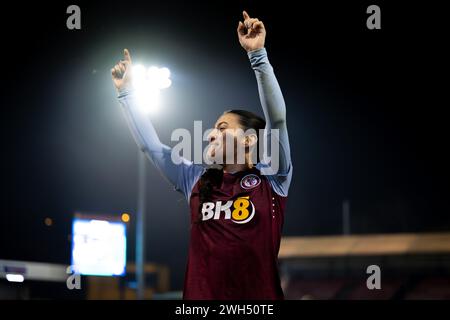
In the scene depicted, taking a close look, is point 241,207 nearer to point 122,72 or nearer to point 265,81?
point 265,81

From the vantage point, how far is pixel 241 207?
10.6 feet

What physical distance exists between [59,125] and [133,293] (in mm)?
4848

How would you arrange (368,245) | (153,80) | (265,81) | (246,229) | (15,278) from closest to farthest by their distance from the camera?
(265,81)
(246,229)
(153,80)
(15,278)
(368,245)

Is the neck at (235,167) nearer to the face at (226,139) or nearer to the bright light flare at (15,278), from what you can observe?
the face at (226,139)

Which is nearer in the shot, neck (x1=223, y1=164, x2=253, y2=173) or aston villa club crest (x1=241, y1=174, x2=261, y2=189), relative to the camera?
aston villa club crest (x1=241, y1=174, x2=261, y2=189)

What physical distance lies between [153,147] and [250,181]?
0.58 metres

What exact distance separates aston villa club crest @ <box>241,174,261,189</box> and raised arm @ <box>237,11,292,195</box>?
21 cm

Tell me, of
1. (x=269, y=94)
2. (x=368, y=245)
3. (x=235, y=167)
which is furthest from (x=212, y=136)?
(x=368, y=245)

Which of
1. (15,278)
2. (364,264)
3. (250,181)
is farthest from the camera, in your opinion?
Answer: (364,264)

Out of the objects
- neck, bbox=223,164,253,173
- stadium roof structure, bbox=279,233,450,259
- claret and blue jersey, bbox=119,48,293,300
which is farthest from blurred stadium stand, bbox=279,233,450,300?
claret and blue jersey, bbox=119,48,293,300

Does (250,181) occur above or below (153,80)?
below

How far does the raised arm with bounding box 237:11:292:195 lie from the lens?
3.05 m

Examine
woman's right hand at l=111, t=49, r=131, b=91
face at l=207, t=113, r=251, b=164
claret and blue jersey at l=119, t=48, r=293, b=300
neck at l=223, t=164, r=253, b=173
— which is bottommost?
claret and blue jersey at l=119, t=48, r=293, b=300

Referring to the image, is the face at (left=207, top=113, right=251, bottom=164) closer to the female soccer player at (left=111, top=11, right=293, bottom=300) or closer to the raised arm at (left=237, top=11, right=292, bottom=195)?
the female soccer player at (left=111, top=11, right=293, bottom=300)
